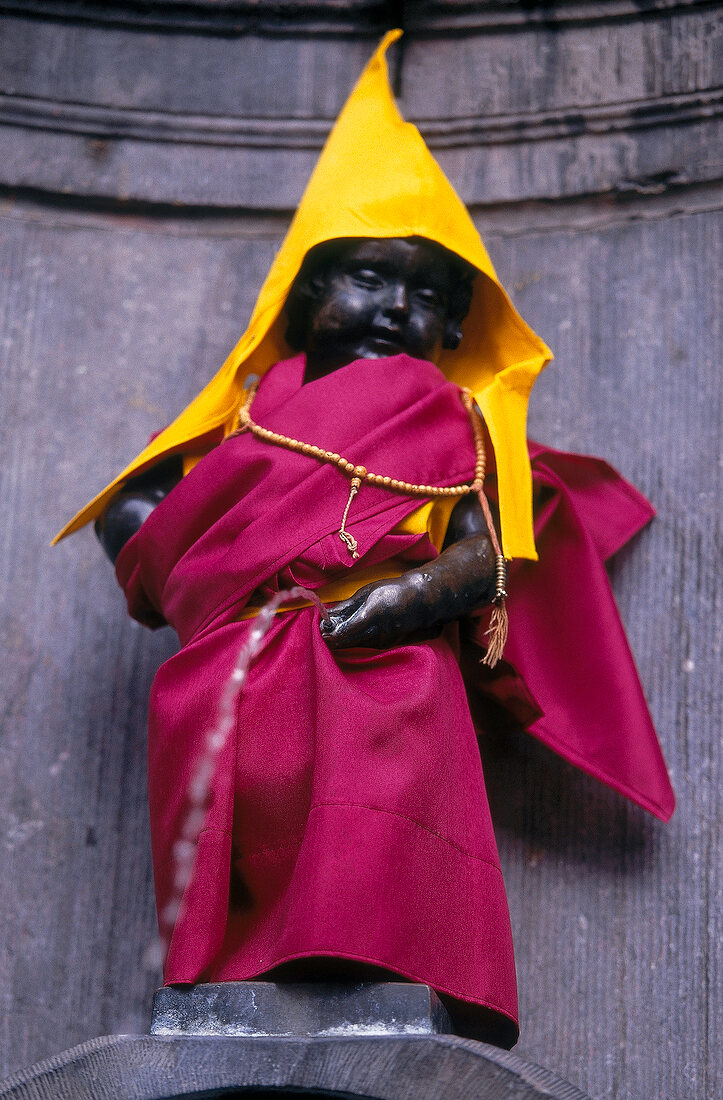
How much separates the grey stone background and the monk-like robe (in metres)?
0.15

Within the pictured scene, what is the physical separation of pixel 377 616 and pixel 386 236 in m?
0.49

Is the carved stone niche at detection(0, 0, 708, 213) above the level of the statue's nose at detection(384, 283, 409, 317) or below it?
above

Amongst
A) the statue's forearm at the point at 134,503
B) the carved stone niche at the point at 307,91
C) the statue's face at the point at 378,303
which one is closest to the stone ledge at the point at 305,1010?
the statue's forearm at the point at 134,503

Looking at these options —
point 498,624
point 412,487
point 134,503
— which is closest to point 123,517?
point 134,503

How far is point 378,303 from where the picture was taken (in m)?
1.46

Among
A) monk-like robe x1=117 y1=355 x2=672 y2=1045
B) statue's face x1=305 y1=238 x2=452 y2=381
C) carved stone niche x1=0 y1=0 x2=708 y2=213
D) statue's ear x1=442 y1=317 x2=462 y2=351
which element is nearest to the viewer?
monk-like robe x1=117 y1=355 x2=672 y2=1045

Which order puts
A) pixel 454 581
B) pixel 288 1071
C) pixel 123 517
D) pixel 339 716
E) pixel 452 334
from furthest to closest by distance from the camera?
pixel 452 334 < pixel 123 517 < pixel 454 581 < pixel 339 716 < pixel 288 1071

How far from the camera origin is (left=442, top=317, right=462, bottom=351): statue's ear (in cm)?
158

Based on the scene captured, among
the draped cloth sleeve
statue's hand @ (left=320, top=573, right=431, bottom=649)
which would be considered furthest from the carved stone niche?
statue's hand @ (left=320, top=573, right=431, bottom=649)

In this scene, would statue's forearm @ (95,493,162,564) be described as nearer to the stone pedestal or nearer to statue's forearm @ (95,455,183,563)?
statue's forearm @ (95,455,183,563)

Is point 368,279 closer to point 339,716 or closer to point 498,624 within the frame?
point 498,624

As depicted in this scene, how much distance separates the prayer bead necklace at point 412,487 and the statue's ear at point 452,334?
0.17 m

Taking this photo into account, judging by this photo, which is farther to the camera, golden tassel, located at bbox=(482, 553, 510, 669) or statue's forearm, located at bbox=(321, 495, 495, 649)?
golden tassel, located at bbox=(482, 553, 510, 669)

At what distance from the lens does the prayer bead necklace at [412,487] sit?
4.32ft
